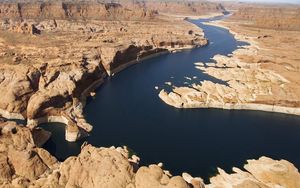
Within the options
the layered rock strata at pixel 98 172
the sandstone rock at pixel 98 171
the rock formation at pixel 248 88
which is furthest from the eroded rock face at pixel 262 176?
the rock formation at pixel 248 88

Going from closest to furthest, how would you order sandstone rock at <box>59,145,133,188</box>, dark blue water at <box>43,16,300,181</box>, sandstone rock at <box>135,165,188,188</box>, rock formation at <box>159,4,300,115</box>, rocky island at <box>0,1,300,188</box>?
1. sandstone rock at <box>135,165,188,188</box>
2. sandstone rock at <box>59,145,133,188</box>
3. rocky island at <box>0,1,300,188</box>
4. dark blue water at <box>43,16,300,181</box>
5. rock formation at <box>159,4,300,115</box>

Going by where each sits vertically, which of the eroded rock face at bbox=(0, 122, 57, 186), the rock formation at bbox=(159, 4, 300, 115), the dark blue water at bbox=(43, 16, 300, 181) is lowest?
the dark blue water at bbox=(43, 16, 300, 181)

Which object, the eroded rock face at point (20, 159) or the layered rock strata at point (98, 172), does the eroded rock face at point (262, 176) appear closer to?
the layered rock strata at point (98, 172)

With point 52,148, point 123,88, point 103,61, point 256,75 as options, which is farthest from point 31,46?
point 256,75

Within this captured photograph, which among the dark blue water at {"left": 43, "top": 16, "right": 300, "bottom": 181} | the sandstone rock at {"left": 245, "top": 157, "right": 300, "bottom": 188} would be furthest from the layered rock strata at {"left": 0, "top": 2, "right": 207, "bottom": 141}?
the sandstone rock at {"left": 245, "top": 157, "right": 300, "bottom": 188}

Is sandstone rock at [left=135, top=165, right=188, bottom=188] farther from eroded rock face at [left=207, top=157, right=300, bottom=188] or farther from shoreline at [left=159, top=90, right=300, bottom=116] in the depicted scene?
shoreline at [left=159, top=90, right=300, bottom=116]

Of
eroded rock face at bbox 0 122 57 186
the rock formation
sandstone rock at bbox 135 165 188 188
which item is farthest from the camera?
the rock formation
